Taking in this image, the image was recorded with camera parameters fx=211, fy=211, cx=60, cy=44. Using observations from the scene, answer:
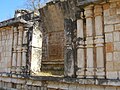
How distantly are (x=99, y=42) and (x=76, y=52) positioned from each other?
71 cm

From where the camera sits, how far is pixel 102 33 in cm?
481

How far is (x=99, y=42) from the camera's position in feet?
15.7

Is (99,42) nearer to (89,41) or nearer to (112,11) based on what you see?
(89,41)

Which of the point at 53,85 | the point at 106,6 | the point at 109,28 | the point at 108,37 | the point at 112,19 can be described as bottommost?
the point at 53,85

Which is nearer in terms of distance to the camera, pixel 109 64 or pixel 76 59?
pixel 109 64

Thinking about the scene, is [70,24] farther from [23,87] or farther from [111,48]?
[23,87]

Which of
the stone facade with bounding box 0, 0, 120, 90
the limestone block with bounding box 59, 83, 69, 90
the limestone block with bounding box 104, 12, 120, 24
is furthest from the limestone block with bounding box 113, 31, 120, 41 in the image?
the limestone block with bounding box 59, 83, 69, 90

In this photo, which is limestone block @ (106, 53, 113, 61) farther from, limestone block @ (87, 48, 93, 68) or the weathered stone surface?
limestone block @ (87, 48, 93, 68)

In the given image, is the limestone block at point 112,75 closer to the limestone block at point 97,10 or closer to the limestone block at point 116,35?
the limestone block at point 116,35

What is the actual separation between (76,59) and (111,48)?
983 millimetres

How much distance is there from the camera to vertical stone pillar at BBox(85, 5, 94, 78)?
4.85 m

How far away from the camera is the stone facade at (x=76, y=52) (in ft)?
15.2

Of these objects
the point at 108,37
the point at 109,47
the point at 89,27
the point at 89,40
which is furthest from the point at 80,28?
the point at 109,47

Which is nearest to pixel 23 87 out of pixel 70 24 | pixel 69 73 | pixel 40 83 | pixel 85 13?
pixel 40 83
